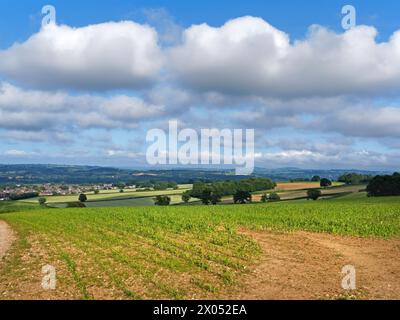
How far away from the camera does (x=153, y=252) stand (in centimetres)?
2328

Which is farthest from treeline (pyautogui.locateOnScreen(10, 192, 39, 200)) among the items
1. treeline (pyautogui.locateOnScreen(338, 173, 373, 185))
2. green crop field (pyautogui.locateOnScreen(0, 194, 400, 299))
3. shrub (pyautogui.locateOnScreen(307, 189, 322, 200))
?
treeline (pyautogui.locateOnScreen(338, 173, 373, 185))

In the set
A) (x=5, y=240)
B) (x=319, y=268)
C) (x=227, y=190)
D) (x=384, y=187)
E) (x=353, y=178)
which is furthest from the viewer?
(x=353, y=178)

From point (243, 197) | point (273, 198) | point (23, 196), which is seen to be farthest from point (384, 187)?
point (23, 196)

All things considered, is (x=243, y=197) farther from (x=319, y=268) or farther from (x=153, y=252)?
(x=319, y=268)

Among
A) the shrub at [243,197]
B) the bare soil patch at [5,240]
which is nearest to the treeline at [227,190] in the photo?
the shrub at [243,197]

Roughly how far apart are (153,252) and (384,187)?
83744 mm

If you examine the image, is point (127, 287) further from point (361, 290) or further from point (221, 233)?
point (221, 233)

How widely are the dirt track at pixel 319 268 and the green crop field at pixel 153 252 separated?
3.74 ft

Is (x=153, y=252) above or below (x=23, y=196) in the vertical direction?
above

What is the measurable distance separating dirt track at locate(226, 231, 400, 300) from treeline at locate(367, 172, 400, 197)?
70959 mm

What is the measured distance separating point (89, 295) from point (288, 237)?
18333 mm

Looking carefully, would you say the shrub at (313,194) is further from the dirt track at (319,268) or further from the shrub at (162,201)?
the dirt track at (319,268)

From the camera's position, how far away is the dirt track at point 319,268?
49.0 feet

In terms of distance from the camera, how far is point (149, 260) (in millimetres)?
20938
